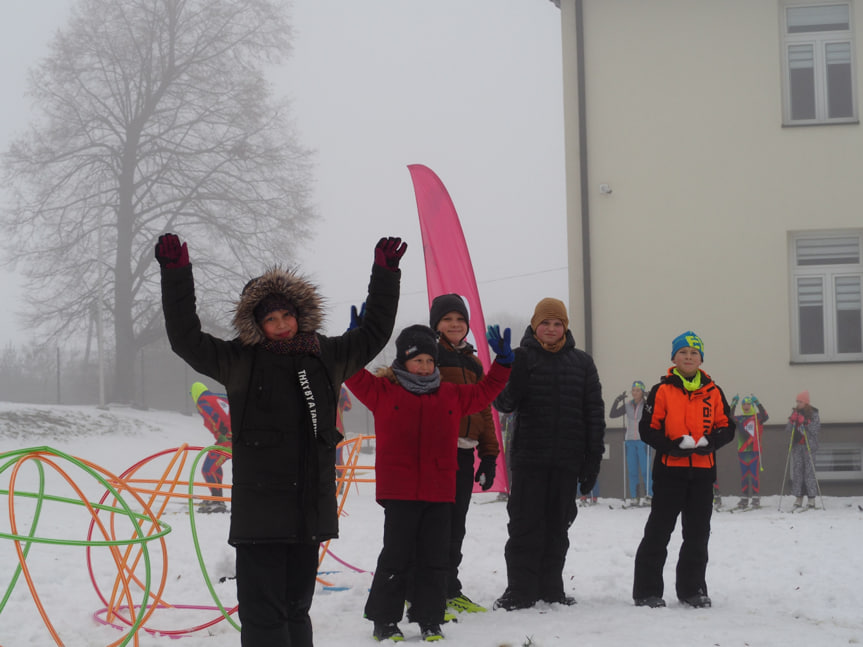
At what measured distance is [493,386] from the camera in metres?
4.78

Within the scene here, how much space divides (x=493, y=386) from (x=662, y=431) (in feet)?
4.75

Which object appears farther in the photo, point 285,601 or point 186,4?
point 186,4

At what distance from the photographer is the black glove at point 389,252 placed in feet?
12.2

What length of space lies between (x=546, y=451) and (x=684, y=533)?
1.00 metres

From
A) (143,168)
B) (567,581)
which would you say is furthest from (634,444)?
(143,168)

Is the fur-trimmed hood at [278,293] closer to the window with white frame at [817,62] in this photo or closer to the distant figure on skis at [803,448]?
the distant figure on skis at [803,448]

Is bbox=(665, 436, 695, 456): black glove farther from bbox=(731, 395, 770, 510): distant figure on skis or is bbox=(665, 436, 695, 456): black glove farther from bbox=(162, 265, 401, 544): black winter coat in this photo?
bbox=(731, 395, 770, 510): distant figure on skis

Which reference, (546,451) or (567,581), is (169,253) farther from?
(567,581)

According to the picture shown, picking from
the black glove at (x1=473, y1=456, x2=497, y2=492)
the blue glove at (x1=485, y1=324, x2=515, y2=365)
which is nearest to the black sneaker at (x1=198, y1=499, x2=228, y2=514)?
the black glove at (x1=473, y1=456, x2=497, y2=492)

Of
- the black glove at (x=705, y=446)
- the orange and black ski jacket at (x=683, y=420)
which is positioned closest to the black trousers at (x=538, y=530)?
the orange and black ski jacket at (x=683, y=420)

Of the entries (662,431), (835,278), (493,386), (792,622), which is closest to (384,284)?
(493,386)

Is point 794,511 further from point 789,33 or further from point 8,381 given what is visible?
point 8,381

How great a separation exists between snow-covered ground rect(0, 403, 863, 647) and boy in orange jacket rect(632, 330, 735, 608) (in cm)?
17

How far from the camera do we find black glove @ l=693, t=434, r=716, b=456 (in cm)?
559
